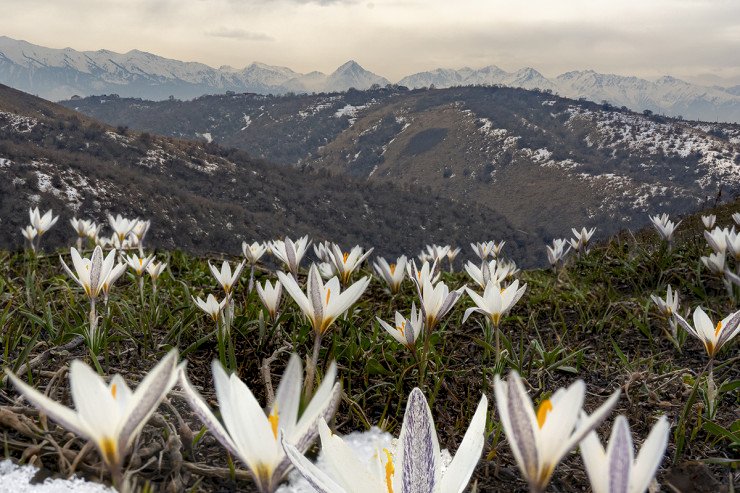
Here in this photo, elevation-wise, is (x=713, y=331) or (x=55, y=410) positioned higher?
(x=55, y=410)

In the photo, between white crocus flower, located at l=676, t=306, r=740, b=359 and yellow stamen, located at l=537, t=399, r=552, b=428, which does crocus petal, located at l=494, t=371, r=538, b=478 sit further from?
white crocus flower, located at l=676, t=306, r=740, b=359

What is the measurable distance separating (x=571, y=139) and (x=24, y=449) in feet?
485

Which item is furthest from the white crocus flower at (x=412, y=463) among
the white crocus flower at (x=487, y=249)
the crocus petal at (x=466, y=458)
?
the white crocus flower at (x=487, y=249)

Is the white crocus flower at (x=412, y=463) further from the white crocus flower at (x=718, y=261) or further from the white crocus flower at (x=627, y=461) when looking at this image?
the white crocus flower at (x=718, y=261)

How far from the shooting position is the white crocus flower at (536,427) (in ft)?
2.39

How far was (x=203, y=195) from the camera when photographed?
6681cm

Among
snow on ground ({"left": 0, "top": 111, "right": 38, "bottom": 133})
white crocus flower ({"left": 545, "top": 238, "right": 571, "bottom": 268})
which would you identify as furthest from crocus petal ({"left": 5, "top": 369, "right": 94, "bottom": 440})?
snow on ground ({"left": 0, "top": 111, "right": 38, "bottom": 133})

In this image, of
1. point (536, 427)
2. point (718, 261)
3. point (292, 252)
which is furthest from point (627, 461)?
point (718, 261)

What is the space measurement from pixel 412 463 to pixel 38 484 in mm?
843

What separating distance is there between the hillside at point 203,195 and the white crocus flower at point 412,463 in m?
38.0

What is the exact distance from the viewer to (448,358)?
243cm

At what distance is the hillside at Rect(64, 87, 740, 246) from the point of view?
9931 centimetres

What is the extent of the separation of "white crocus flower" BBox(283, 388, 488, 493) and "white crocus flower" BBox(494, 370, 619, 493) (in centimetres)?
6

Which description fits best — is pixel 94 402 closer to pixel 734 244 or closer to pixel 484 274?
pixel 484 274
